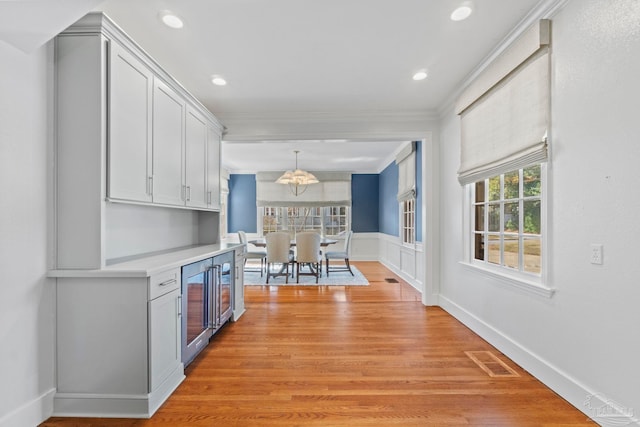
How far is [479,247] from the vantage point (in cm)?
321

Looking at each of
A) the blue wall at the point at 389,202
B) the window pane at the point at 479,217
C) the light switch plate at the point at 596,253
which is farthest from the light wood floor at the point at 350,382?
the blue wall at the point at 389,202

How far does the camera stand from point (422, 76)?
301cm

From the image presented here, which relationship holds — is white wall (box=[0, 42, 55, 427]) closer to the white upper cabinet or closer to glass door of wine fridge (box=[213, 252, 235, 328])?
the white upper cabinet

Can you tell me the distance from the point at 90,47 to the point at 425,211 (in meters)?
3.65

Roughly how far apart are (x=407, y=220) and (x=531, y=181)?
11.1 ft

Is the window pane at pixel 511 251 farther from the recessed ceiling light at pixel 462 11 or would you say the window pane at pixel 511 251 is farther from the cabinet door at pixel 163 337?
the cabinet door at pixel 163 337

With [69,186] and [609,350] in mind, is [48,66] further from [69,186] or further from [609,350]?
[609,350]

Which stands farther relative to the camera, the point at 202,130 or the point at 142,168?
the point at 202,130

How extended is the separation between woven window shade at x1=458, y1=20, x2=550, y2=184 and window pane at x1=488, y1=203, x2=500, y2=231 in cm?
32

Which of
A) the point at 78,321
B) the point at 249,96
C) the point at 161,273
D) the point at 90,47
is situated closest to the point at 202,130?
the point at 249,96

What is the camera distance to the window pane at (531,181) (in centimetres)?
239

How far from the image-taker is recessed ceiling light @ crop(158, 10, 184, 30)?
2.10 m

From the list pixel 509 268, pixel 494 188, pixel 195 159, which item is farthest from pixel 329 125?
pixel 509 268

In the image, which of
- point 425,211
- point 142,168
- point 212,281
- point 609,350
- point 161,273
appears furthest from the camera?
point 425,211
